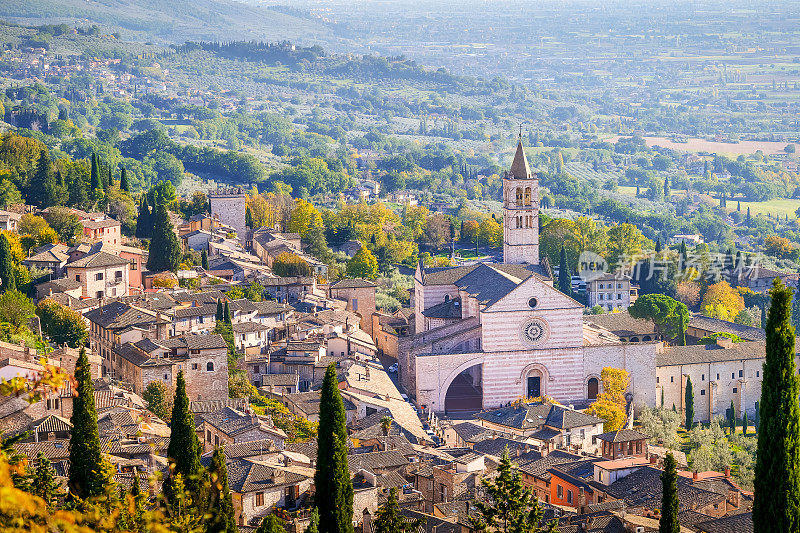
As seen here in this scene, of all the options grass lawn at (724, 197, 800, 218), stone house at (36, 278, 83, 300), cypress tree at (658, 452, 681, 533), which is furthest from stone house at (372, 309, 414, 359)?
grass lawn at (724, 197, 800, 218)

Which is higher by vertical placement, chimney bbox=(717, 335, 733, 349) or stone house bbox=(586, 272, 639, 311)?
chimney bbox=(717, 335, 733, 349)

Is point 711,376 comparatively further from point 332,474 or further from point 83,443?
point 83,443

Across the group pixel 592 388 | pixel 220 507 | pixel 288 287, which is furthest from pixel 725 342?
pixel 220 507

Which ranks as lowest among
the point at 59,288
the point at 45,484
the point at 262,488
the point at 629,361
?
the point at 629,361

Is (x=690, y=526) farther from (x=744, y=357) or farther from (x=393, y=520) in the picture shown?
(x=744, y=357)

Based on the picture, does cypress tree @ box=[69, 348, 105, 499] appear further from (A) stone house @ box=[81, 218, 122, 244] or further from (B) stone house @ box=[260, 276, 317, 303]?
(A) stone house @ box=[81, 218, 122, 244]

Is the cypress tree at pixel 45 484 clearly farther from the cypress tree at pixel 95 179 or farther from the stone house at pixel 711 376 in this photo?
the cypress tree at pixel 95 179
